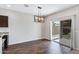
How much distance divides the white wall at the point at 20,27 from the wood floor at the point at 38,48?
0.15 m

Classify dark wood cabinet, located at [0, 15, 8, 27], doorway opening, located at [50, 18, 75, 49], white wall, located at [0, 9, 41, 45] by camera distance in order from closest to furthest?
dark wood cabinet, located at [0, 15, 8, 27] < white wall, located at [0, 9, 41, 45] < doorway opening, located at [50, 18, 75, 49]

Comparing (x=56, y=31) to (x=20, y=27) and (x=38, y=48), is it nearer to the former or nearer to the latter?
(x=38, y=48)

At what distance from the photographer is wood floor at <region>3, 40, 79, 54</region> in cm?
251

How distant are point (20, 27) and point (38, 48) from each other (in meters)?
0.86

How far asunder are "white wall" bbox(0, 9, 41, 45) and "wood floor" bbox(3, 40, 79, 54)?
151 mm

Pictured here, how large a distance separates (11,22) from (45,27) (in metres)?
1.09

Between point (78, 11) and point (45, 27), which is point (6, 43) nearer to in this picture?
point (45, 27)

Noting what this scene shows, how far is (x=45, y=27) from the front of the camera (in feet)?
9.57

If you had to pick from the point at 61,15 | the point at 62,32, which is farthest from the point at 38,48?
the point at 61,15

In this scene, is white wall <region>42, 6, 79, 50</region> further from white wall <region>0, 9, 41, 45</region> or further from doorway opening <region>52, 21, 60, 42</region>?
white wall <region>0, 9, 41, 45</region>

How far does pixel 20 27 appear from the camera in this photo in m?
2.71

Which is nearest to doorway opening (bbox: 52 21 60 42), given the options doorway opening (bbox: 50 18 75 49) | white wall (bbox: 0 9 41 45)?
doorway opening (bbox: 50 18 75 49)

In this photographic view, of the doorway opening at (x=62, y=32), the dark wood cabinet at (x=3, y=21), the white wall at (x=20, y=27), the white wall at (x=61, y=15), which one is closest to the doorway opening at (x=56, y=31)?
the doorway opening at (x=62, y=32)
